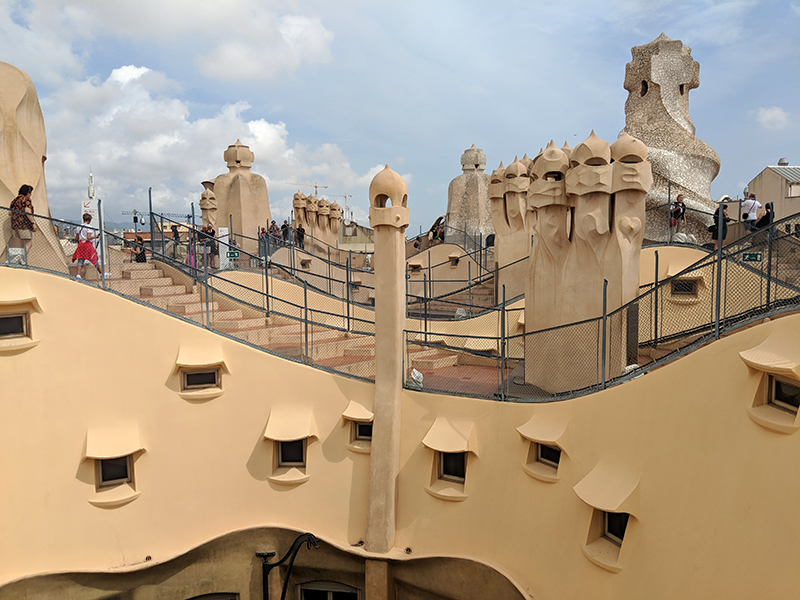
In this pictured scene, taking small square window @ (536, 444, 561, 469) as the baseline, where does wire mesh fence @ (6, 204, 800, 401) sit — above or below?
above

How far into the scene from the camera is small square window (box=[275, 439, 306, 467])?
10.8 meters

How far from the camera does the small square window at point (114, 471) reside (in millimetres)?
10109

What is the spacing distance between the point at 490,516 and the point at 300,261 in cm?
1822

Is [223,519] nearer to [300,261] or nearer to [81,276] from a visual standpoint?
[81,276]

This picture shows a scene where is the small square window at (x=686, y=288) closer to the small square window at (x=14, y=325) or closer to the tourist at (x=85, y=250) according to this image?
the tourist at (x=85, y=250)

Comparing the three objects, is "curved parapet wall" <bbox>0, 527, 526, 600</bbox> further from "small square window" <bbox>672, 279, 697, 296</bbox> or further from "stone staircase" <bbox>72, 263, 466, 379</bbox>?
"small square window" <bbox>672, 279, 697, 296</bbox>

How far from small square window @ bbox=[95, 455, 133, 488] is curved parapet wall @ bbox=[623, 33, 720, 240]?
16.4 metres

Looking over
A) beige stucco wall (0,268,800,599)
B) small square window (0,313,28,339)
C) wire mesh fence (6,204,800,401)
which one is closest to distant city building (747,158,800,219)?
wire mesh fence (6,204,800,401)

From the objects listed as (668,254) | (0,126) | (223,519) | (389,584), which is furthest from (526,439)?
(0,126)

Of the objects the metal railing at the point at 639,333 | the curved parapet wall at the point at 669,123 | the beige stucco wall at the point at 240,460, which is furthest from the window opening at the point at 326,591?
the curved parapet wall at the point at 669,123

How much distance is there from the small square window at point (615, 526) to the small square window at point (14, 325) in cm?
1022

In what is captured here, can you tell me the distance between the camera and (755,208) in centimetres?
1399

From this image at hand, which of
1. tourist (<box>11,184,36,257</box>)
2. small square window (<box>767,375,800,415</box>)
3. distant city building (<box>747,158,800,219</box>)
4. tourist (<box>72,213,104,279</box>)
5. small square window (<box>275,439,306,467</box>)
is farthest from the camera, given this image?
distant city building (<box>747,158,800,219</box>)

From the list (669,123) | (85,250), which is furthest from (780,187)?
(85,250)
